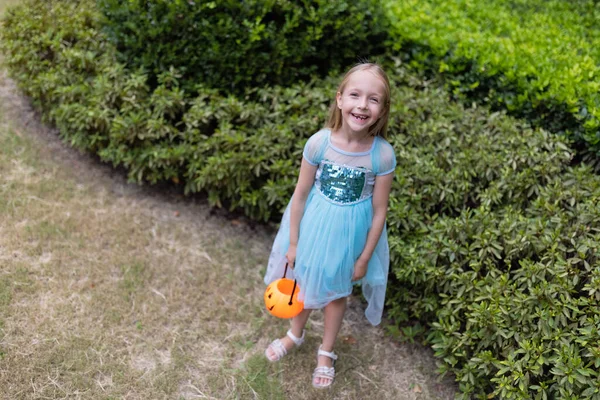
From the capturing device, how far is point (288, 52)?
4223 mm

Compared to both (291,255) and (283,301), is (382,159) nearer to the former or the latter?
(291,255)

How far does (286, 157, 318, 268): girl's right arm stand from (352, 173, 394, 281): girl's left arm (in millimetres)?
301

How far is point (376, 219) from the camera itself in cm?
266

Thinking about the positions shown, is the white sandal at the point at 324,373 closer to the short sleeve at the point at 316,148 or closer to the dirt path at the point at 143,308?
the dirt path at the point at 143,308

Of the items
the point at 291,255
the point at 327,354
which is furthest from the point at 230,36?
the point at 327,354

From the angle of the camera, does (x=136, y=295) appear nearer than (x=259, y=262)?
Yes

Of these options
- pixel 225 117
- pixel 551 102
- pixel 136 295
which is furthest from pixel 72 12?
pixel 551 102

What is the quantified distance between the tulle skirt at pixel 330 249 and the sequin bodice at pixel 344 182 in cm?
3

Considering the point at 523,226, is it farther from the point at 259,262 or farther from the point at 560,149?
the point at 259,262

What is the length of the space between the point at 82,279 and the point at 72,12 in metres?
2.53

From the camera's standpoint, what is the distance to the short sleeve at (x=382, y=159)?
2557mm

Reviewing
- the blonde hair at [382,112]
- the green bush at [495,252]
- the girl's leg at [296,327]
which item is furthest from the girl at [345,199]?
the green bush at [495,252]

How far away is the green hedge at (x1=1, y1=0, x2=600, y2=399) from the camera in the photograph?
276cm

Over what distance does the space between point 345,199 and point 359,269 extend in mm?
358
